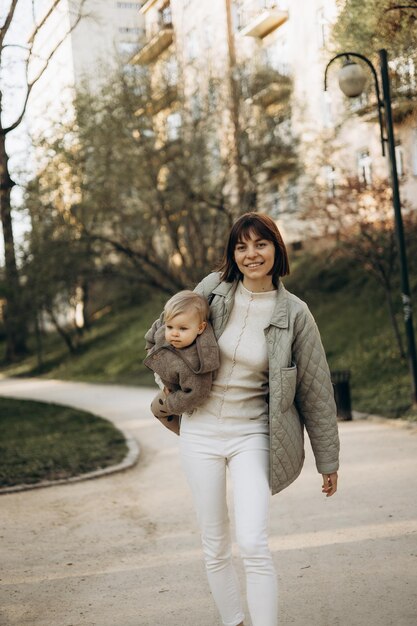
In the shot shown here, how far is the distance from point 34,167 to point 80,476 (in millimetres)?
13255

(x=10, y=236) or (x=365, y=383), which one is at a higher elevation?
(x=10, y=236)

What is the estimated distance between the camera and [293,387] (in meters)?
3.73

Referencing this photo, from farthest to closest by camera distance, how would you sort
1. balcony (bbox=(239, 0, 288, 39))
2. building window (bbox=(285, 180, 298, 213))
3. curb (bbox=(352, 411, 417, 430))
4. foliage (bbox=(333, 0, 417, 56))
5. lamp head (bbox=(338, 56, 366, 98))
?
balcony (bbox=(239, 0, 288, 39)), building window (bbox=(285, 180, 298, 213)), foliage (bbox=(333, 0, 417, 56)), lamp head (bbox=(338, 56, 366, 98)), curb (bbox=(352, 411, 417, 430))

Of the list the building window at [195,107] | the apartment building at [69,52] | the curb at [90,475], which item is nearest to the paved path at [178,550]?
the curb at [90,475]

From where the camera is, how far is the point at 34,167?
21.5 m

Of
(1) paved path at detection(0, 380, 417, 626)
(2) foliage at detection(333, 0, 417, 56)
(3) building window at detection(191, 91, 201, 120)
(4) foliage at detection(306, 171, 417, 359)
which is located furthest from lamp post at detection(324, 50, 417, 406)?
(3) building window at detection(191, 91, 201, 120)

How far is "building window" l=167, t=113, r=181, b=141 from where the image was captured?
25.7 meters

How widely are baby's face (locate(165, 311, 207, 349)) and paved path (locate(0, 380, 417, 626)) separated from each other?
5.36ft

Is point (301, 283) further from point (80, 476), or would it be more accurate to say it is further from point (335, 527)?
point (335, 527)

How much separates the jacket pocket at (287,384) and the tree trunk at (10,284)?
9448 mm

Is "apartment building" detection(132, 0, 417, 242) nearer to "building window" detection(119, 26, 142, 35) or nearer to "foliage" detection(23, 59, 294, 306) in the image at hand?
"foliage" detection(23, 59, 294, 306)

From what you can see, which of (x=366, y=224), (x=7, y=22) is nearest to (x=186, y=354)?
(x=7, y=22)

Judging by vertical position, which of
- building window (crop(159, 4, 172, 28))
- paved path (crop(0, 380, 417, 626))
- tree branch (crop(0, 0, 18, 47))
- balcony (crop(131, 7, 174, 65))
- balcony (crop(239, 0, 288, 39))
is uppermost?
building window (crop(159, 4, 172, 28))

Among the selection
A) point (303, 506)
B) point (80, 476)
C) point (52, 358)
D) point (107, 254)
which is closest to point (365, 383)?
point (80, 476)
